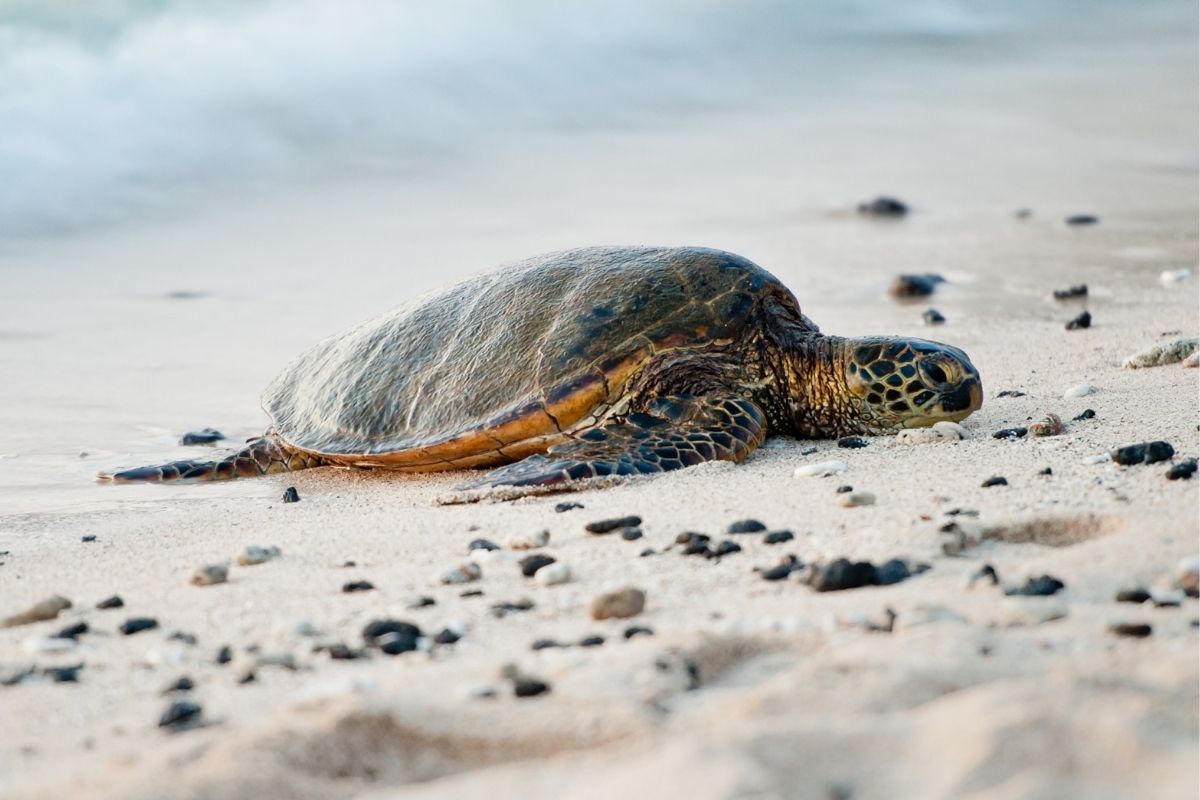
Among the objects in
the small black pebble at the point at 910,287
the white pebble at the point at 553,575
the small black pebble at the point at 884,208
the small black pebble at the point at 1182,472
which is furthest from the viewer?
the small black pebble at the point at 884,208

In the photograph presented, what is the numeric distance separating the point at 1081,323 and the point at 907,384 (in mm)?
3020

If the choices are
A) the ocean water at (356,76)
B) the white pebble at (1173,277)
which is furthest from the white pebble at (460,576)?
the ocean water at (356,76)

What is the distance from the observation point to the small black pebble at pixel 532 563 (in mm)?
3379

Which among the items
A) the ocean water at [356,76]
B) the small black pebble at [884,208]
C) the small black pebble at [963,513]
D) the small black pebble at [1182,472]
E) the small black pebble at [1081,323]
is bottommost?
the small black pebble at [963,513]

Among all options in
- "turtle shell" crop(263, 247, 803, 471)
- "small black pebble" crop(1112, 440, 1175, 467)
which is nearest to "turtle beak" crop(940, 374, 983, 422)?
"turtle shell" crop(263, 247, 803, 471)

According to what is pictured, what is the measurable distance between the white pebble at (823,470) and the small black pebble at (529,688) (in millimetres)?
2067

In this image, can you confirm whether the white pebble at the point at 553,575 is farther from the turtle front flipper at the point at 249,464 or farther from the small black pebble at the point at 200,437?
the small black pebble at the point at 200,437

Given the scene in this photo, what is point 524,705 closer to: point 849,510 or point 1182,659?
point 1182,659

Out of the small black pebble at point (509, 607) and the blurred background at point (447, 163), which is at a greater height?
the blurred background at point (447, 163)

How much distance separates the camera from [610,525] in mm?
3762

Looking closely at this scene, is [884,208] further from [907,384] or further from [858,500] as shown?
[858,500]

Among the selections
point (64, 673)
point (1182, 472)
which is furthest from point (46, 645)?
point (1182, 472)

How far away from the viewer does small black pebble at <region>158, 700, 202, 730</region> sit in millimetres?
2480

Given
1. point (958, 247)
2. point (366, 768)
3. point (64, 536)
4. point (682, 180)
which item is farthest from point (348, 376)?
point (682, 180)
